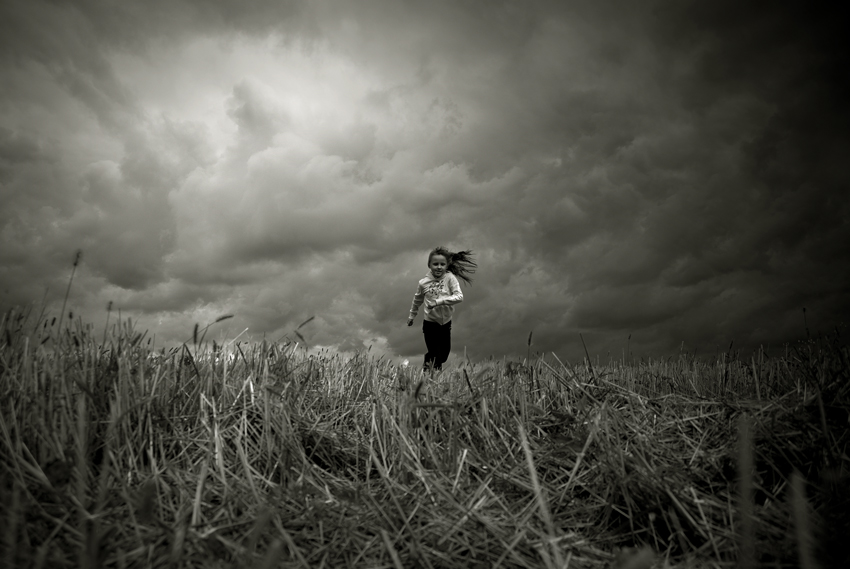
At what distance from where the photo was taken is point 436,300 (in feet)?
28.2

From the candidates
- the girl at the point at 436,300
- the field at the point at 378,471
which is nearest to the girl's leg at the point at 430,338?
the girl at the point at 436,300

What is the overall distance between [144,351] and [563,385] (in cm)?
293

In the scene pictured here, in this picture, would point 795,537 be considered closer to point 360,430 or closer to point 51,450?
point 360,430

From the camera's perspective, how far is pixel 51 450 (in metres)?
1.97

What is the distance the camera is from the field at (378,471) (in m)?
1.64

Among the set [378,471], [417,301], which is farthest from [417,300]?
[378,471]

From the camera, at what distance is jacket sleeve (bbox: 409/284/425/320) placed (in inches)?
358

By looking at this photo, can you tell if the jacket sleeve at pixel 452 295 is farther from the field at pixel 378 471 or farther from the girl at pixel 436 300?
the field at pixel 378 471

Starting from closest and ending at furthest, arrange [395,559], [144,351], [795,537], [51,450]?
[395,559]
[795,537]
[51,450]
[144,351]

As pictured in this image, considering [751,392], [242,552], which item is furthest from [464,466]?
[751,392]

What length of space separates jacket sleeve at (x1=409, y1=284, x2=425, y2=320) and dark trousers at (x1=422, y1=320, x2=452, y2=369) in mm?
309

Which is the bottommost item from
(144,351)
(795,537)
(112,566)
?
(112,566)

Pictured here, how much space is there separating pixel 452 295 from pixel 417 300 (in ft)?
2.90

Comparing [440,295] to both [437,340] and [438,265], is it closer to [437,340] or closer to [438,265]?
[438,265]
